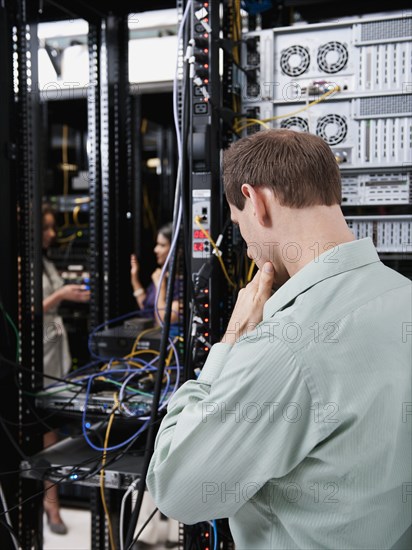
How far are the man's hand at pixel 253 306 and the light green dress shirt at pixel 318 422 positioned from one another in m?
0.21

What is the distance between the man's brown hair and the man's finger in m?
0.18

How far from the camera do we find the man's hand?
1318mm

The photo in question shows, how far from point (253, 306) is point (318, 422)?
0.40 m

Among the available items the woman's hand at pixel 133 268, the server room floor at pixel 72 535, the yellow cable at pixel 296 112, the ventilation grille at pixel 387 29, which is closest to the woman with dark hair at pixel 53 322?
the server room floor at pixel 72 535

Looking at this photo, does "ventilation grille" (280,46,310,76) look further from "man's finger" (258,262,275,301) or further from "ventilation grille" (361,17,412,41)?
"man's finger" (258,262,275,301)

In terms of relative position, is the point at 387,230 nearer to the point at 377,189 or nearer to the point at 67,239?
the point at 377,189

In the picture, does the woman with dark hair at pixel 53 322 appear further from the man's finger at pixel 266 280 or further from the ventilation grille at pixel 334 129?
the man's finger at pixel 266 280

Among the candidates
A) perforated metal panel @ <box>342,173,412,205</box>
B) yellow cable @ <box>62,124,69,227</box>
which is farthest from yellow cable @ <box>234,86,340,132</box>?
yellow cable @ <box>62,124,69,227</box>

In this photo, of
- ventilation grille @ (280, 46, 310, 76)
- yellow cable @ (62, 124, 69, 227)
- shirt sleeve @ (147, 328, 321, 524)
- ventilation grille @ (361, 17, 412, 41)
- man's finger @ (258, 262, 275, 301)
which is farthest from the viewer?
yellow cable @ (62, 124, 69, 227)

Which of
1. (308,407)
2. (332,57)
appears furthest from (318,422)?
(332,57)

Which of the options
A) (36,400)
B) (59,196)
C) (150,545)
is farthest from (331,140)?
(59,196)

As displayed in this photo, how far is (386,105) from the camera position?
202cm

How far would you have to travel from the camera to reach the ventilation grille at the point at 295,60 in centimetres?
208

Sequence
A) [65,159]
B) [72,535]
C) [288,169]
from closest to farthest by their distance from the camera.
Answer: [288,169], [72,535], [65,159]
